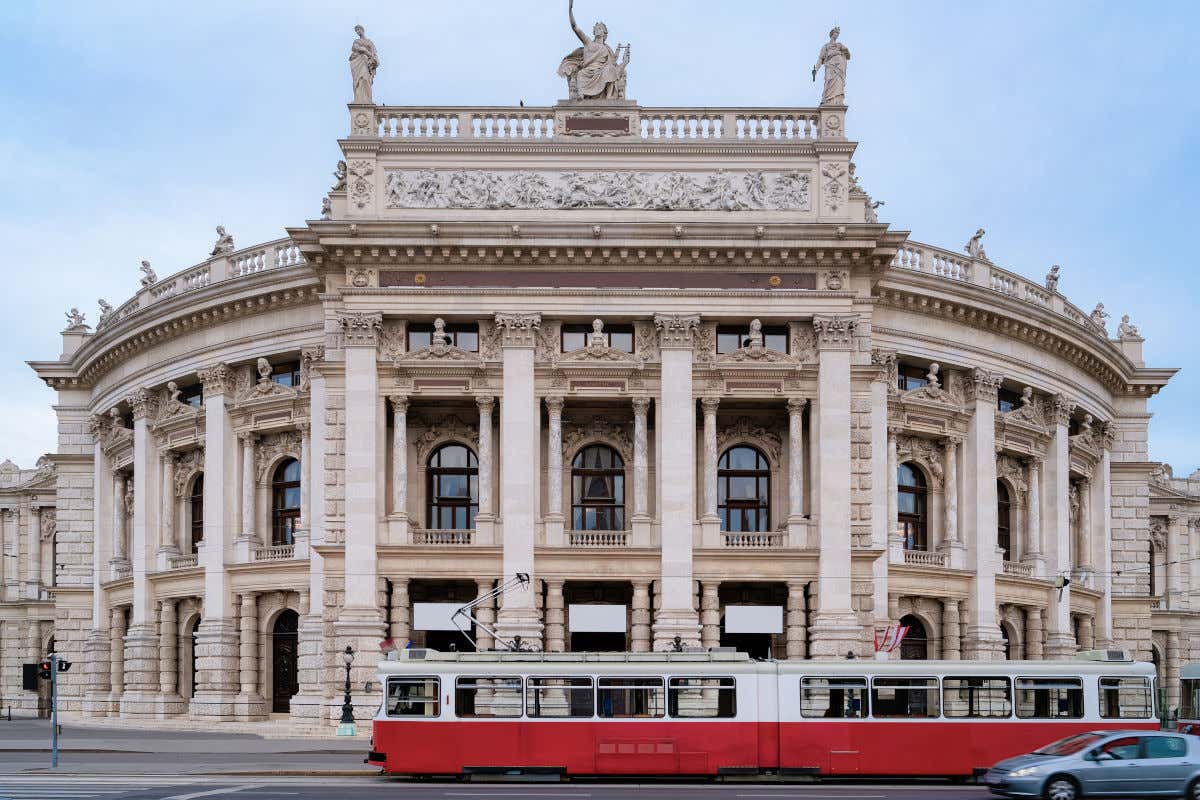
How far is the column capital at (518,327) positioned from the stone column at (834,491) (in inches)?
385

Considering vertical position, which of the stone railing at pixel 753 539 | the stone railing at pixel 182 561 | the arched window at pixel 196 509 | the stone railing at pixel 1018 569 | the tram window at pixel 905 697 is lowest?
the tram window at pixel 905 697

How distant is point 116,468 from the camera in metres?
68.8

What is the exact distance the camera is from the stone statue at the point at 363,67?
177 feet

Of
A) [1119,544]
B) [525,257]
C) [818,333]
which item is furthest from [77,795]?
[1119,544]

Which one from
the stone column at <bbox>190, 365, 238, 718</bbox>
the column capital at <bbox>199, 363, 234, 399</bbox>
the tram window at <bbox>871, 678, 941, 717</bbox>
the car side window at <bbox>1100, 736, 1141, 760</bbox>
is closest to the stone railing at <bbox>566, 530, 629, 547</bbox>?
the stone column at <bbox>190, 365, 238, 718</bbox>

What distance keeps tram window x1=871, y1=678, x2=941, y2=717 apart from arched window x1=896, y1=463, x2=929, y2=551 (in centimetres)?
2450

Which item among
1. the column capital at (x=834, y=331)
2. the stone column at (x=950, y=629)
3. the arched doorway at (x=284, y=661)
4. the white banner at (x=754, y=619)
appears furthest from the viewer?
the arched doorway at (x=284, y=661)

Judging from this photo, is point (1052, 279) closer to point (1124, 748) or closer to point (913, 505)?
point (913, 505)

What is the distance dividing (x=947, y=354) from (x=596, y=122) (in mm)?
16875

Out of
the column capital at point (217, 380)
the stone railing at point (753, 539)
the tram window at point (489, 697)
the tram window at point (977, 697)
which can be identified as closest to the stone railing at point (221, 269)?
the column capital at point (217, 380)

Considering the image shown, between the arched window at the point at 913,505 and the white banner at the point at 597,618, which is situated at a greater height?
the arched window at the point at 913,505

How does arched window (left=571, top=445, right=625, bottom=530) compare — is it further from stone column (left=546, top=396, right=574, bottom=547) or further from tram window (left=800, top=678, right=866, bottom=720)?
tram window (left=800, top=678, right=866, bottom=720)

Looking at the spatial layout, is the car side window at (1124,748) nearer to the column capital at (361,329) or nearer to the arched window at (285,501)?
the column capital at (361,329)

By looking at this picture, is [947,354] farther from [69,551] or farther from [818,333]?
[69,551]
